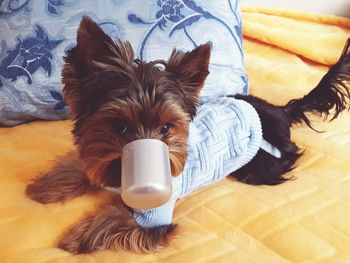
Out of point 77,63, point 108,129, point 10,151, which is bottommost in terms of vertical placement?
point 10,151

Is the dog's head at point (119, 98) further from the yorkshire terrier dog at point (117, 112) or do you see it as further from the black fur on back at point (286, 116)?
the black fur on back at point (286, 116)

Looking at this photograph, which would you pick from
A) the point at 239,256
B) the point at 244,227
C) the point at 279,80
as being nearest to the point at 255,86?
the point at 279,80

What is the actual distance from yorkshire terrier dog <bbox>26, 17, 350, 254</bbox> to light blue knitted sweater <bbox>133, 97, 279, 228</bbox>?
86 mm

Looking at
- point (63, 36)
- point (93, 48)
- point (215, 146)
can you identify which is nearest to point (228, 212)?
point (215, 146)

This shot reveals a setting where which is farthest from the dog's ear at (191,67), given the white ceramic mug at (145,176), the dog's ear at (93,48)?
the white ceramic mug at (145,176)

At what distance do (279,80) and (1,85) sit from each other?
107 cm

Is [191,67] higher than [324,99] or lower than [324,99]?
higher

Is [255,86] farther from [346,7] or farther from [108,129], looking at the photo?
[108,129]

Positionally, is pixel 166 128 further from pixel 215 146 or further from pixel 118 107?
pixel 215 146

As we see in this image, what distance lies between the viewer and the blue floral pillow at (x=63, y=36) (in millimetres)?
1602

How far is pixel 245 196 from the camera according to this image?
1.36 m

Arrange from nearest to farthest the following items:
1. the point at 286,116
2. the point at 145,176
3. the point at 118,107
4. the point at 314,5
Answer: the point at 145,176 < the point at 118,107 < the point at 286,116 < the point at 314,5

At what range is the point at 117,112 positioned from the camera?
1.08 metres

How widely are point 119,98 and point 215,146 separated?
40 centimetres
